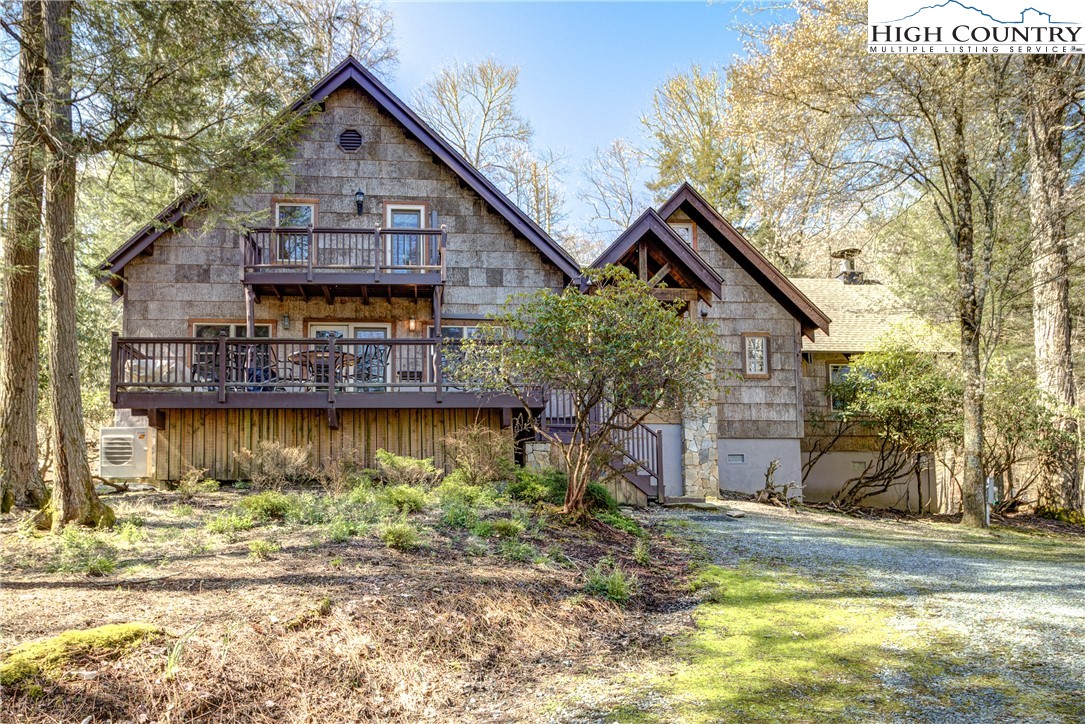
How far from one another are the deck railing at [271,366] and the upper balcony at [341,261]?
1.24 m

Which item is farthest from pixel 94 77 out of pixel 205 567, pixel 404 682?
pixel 404 682

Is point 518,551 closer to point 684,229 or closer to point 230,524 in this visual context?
point 230,524

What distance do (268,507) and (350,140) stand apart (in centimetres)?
872

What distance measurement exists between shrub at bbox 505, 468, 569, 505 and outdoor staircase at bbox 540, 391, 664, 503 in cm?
172

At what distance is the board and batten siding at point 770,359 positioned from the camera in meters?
16.5

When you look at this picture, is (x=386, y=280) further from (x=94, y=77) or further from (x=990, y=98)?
(x=990, y=98)

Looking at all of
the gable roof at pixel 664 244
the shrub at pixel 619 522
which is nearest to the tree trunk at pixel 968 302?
the gable roof at pixel 664 244

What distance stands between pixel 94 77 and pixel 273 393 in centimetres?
604

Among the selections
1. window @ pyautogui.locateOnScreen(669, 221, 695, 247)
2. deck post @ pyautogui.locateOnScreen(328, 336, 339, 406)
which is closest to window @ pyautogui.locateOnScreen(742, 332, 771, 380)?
window @ pyautogui.locateOnScreen(669, 221, 695, 247)

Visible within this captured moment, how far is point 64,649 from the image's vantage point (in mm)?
4164

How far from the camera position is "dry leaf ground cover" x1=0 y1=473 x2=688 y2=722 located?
A: 13.8 ft

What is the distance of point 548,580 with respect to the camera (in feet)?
21.7

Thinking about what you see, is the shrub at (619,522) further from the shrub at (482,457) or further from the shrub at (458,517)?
the shrub at (482,457)

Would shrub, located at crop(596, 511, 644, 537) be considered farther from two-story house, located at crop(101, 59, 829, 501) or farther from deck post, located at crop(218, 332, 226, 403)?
deck post, located at crop(218, 332, 226, 403)
